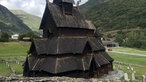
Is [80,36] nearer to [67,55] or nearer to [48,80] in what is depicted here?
[67,55]

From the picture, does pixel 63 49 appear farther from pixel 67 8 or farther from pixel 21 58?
pixel 21 58

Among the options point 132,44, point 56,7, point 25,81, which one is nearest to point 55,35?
point 56,7

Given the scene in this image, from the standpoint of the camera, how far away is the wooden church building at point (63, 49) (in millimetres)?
30312

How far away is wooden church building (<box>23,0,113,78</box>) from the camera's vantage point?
30312 millimetres

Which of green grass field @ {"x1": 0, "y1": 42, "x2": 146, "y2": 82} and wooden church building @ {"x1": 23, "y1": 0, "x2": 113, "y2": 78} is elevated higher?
wooden church building @ {"x1": 23, "y1": 0, "x2": 113, "y2": 78}

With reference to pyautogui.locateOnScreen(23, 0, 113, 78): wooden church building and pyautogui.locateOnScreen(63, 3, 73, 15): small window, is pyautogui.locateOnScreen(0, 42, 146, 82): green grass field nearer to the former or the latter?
pyautogui.locateOnScreen(23, 0, 113, 78): wooden church building

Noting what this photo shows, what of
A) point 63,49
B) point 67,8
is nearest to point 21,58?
point 67,8

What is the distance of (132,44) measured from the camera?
411 feet

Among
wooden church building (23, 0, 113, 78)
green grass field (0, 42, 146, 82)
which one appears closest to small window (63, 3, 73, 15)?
wooden church building (23, 0, 113, 78)

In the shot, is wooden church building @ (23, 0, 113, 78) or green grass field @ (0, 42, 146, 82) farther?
green grass field @ (0, 42, 146, 82)

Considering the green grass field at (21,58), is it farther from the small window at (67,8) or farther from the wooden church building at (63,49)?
the small window at (67,8)

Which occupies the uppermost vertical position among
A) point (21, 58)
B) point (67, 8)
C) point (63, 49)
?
point (67, 8)

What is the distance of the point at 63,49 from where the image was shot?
3114cm

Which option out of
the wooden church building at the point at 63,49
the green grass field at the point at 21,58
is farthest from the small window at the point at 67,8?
the green grass field at the point at 21,58
